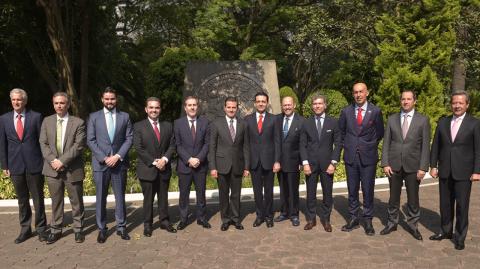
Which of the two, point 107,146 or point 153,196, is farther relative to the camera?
point 153,196

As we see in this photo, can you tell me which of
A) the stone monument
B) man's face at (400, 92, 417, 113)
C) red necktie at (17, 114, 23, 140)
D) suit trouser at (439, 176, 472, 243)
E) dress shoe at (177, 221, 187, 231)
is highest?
the stone monument

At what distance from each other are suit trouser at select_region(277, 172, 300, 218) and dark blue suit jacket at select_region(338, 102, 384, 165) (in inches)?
33.3

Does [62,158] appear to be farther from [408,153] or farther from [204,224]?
[408,153]

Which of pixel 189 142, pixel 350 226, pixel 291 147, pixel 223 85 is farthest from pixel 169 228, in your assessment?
pixel 223 85

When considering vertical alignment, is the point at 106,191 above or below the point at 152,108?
below

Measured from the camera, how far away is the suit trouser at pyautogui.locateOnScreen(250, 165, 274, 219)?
5.76 meters

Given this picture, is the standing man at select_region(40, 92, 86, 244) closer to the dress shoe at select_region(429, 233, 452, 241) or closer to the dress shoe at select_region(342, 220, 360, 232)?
the dress shoe at select_region(342, 220, 360, 232)

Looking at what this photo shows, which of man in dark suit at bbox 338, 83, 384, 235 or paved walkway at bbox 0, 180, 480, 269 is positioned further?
man in dark suit at bbox 338, 83, 384, 235

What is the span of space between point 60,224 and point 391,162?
178 inches

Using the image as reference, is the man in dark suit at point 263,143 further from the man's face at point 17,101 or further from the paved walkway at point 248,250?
the man's face at point 17,101

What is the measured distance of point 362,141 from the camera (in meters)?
5.33

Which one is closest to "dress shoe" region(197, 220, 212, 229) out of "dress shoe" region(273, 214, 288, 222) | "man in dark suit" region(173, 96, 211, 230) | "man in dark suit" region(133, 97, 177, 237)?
"man in dark suit" region(173, 96, 211, 230)

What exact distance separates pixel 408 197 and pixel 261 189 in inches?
79.8

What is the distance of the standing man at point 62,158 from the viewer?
5.07 meters
